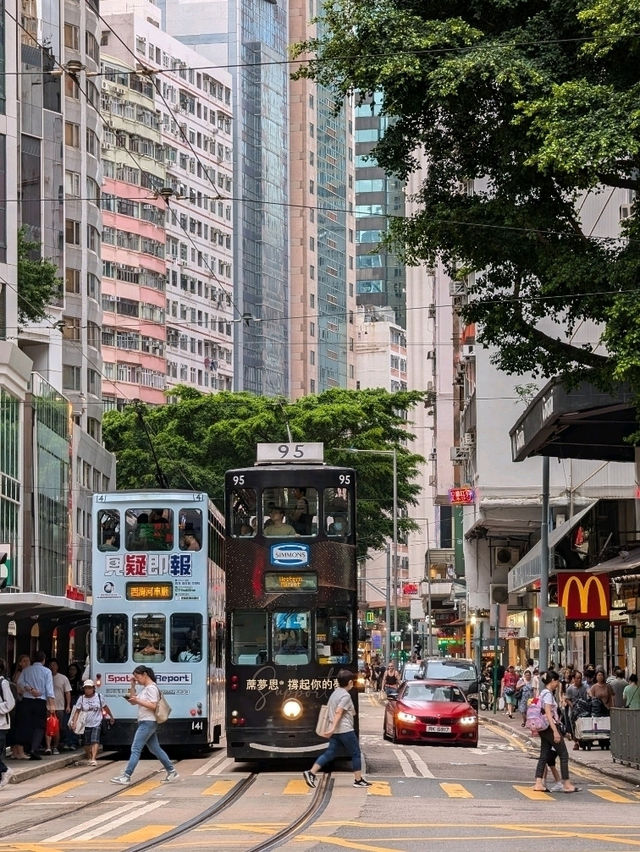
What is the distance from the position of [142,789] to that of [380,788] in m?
2.99

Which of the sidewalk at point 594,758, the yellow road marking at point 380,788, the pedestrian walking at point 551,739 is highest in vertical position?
the pedestrian walking at point 551,739

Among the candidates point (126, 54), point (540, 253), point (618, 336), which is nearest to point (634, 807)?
point (618, 336)

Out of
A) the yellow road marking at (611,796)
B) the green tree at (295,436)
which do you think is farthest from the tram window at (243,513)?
the green tree at (295,436)

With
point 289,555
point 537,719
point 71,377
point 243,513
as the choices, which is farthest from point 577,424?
point 71,377

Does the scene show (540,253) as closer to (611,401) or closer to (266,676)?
(611,401)

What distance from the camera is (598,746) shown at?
35.3 metres

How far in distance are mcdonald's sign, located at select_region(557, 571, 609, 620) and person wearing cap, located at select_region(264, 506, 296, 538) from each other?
1162cm

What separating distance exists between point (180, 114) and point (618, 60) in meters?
89.6

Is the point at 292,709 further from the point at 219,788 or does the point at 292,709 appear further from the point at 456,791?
the point at 456,791

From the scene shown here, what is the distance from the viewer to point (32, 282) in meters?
55.0

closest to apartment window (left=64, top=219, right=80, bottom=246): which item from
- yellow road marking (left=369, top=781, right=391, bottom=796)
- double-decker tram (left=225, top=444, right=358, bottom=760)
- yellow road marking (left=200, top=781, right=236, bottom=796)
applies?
double-decker tram (left=225, top=444, right=358, bottom=760)

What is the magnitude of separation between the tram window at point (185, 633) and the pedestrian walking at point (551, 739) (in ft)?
29.3

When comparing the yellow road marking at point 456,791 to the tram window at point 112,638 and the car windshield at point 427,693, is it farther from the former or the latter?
the car windshield at point 427,693

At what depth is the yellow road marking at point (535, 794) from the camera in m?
20.3
